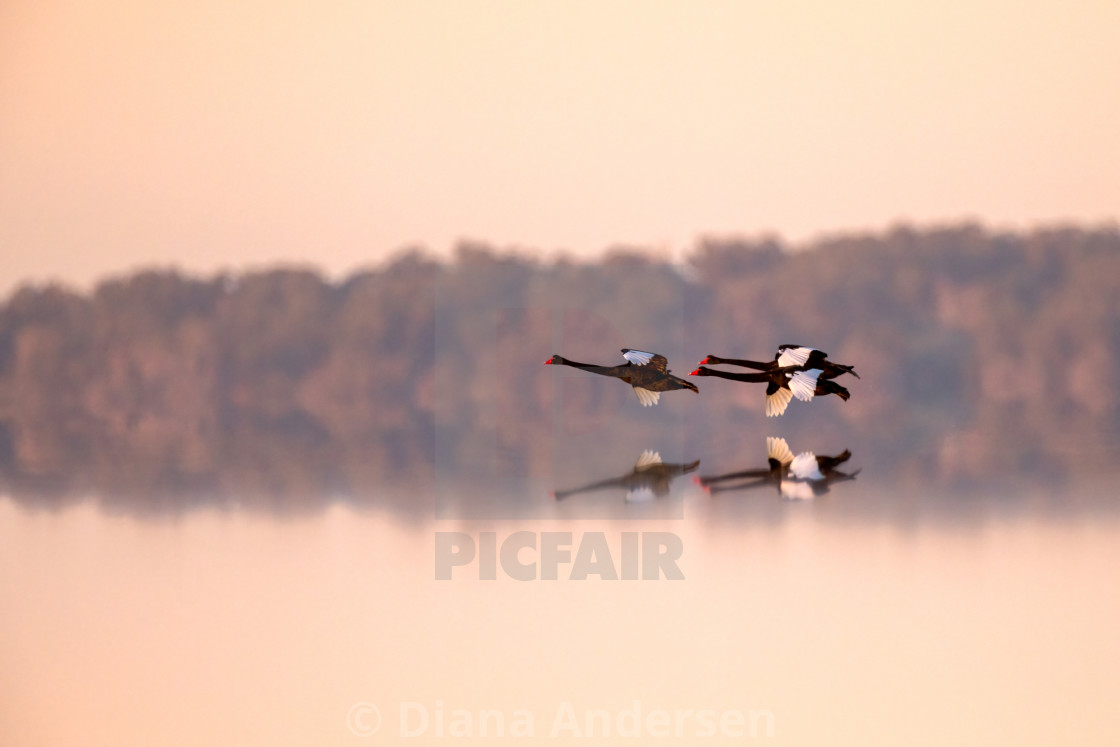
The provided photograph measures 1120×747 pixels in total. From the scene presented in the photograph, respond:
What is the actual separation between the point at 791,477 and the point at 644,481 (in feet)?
2.91

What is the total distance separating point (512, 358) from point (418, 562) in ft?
34.5

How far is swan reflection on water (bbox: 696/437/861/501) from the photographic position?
629 cm

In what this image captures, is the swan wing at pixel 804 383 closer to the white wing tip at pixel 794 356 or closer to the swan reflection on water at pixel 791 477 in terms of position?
the white wing tip at pixel 794 356

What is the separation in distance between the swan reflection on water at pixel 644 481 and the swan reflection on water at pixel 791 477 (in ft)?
0.86

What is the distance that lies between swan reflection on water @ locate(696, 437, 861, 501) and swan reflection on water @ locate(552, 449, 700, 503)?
26 cm

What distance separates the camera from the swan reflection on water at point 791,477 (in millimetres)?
6289

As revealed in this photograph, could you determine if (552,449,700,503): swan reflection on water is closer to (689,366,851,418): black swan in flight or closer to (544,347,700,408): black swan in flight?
(544,347,700,408): black swan in flight

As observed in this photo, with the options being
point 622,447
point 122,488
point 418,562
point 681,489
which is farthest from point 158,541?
point 622,447

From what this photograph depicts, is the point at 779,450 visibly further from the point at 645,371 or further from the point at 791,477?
the point at 791,477

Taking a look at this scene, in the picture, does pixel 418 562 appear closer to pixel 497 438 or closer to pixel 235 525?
pixel 235 525

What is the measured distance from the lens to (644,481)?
22.2ft

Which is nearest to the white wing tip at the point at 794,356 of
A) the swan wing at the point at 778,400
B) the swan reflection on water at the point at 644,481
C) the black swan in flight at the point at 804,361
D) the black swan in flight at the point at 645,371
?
the black swan in flight at the point at 804,361

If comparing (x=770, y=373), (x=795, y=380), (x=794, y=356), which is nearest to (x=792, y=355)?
(x=794, y=356)

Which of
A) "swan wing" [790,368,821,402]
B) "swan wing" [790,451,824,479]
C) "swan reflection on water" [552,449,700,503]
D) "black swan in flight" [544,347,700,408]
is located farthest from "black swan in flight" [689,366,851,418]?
"swan reflection on water" [552,449,700,503]
